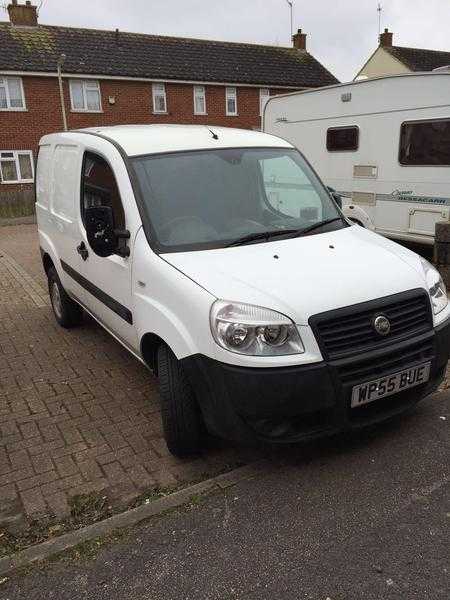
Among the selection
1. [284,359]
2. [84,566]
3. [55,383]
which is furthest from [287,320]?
[55,383]

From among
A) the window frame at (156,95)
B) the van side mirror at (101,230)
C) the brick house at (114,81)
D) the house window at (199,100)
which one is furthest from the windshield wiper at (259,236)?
the house window at (199,100)

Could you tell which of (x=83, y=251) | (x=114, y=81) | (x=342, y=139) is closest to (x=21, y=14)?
(x=114, y=81)

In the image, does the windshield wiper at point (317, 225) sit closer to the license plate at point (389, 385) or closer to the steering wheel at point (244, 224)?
the steering wheel at point (244, 224)

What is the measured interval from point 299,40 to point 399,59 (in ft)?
20.9

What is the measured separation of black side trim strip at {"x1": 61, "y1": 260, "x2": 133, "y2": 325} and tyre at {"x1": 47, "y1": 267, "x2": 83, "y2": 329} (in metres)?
0.52

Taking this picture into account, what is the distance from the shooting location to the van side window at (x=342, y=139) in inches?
346

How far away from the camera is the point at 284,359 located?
2.81m

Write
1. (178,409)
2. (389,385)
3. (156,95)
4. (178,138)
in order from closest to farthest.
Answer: (389,385)
(178,409)
(178,138)
(156,95)

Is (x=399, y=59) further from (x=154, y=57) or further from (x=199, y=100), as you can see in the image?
(x=154, y=57)

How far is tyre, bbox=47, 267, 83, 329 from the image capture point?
5.95m

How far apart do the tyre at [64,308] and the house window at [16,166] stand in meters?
21.0

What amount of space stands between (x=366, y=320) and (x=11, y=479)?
2399 millimetres

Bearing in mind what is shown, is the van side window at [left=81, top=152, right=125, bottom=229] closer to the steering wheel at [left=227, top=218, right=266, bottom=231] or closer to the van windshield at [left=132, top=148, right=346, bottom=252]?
the van windshield at [left=132, top=148, right=346, bottom=252]

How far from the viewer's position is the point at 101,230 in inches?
145
